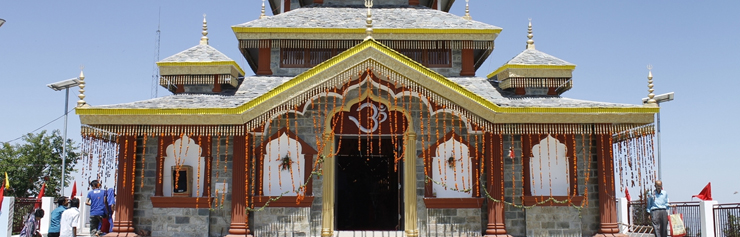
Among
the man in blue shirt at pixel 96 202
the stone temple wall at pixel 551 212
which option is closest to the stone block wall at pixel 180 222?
the man in blue shirt at pixel 96 202

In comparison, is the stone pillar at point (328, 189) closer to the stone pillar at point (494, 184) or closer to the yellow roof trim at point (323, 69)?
the yellow roof trim at point (323, 69)

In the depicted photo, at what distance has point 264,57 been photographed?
58.2 feet

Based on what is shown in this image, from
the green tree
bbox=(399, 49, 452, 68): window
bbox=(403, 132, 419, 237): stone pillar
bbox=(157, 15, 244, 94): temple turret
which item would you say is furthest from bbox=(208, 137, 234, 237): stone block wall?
the green tree

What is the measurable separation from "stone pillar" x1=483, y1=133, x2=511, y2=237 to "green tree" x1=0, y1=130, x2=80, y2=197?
2985 centimetres

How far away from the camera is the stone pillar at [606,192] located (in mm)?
15750

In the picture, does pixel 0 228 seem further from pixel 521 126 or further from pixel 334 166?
pixel 521 126

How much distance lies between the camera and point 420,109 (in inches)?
636

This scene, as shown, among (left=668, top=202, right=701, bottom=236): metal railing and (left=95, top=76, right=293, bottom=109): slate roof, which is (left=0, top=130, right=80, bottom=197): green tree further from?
(left=668, top=202, right=701, bottom=236): metal railing

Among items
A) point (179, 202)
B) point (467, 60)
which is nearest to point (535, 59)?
point (467, 60)

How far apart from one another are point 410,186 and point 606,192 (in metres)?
4.70

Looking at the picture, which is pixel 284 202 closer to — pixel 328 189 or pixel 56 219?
pixel 328 189

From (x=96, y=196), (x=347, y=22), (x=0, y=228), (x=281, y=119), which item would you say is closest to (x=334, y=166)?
(x=281, y=119)

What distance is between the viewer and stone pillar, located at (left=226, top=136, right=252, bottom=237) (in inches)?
603

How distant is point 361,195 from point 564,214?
20.2ft
